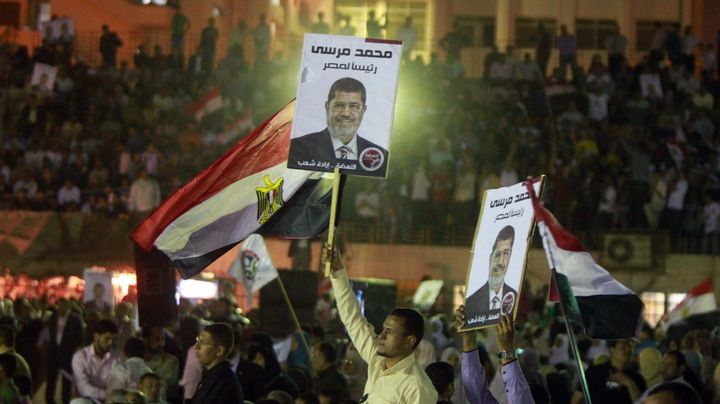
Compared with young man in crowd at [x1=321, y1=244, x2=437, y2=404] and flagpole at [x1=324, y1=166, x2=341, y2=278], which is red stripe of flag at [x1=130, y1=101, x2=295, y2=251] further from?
young man in crowd at [x1=321, y1=244, x2=437, y2=404]

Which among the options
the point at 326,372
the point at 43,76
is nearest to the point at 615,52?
the point at 43,76

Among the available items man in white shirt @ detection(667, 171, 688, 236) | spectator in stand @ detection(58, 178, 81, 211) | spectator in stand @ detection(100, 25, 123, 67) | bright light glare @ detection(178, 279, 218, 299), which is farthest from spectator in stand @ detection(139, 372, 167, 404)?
spectator in stand @ detection(100, 25, 123, 67)

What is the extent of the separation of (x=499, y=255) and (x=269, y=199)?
232 cm

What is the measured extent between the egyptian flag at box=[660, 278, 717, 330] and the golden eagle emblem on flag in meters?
6.72

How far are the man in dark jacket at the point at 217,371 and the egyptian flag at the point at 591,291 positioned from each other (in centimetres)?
196

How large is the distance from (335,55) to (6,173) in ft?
60.9

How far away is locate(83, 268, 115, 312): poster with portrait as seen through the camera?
17.4m

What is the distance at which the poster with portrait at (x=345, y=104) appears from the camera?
8352mm

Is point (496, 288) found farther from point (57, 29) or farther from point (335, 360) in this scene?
point (57, 29)

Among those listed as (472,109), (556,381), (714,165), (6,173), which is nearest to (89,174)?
(6,173)

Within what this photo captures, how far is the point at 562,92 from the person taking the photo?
30266 mm

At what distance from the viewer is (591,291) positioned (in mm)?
8438

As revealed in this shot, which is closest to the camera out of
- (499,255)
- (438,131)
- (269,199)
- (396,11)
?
(499,255)

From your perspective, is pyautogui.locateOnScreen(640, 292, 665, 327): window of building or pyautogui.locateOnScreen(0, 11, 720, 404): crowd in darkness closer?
pyautogui.locateOnScreen(0, 11, 720, 404): crowd in darkness
